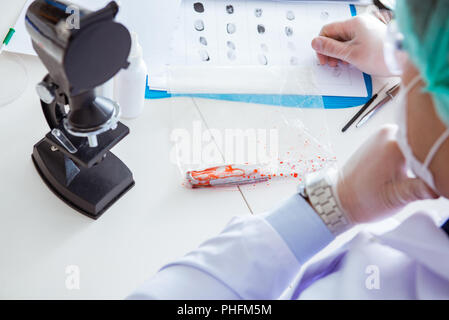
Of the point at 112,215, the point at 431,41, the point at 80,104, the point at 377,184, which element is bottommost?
the point at 112,215

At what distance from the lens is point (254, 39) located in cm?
105

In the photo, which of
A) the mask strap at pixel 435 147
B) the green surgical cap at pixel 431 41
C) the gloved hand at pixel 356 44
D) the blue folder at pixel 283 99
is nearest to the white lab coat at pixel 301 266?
the mask strap at pixel 435 147

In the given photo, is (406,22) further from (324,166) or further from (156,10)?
(156,10)

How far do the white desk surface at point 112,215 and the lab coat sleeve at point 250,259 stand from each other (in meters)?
0.11

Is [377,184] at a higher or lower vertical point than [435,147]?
lower

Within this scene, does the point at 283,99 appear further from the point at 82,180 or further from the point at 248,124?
the point at 82,180

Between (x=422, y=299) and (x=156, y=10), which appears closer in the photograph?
(x=422, y=299)

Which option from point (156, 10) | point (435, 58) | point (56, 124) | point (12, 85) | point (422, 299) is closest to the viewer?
point (435, 58)

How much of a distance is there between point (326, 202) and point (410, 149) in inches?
6.6

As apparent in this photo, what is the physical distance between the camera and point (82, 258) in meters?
0.78

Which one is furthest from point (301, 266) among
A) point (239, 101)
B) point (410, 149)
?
point (239, 101)

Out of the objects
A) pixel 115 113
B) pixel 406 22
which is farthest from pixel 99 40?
pixel 406 22

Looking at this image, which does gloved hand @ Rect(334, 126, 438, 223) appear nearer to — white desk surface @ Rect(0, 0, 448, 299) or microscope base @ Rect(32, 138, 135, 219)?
white desk surface @ Rect(0, 0, 448, 299)
